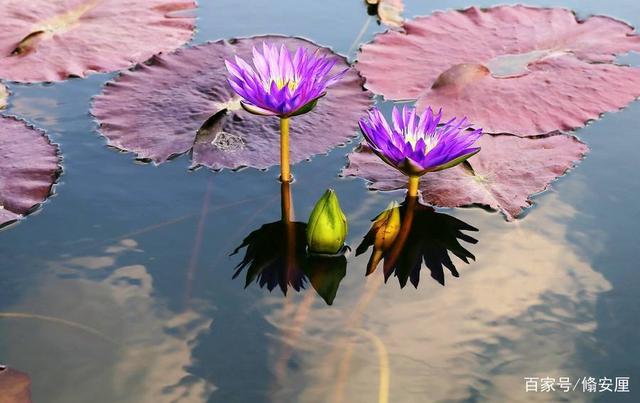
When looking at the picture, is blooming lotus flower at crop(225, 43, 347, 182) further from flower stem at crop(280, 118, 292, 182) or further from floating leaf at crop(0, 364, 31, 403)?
floating leaf at crop(0, 364, 31, 403)

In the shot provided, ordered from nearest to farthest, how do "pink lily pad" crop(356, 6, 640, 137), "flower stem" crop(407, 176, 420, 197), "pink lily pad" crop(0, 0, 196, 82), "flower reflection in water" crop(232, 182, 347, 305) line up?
"flower reflection in water" crop(232, 182, 347, 305) → "flower stem" crop(407, 176, 420, 197) → "pink lily pad" crop(356, 6, 640, 137) → "pink lily pad" crop(0, 0, 196, 82)

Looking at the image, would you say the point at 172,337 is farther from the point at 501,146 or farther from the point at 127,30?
the point at 127,30

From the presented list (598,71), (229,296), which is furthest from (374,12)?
(229,296)

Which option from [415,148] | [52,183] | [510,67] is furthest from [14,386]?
[510,67]

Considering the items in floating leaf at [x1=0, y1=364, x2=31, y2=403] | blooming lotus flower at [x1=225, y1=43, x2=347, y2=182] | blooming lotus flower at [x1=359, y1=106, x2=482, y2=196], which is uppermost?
blooming lotus flower at [x1=225, y1=43, x2=347, y2=182]

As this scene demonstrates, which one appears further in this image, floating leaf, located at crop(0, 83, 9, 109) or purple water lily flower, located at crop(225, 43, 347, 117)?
floating leaf, located at crop(0, 83, 9, 109)

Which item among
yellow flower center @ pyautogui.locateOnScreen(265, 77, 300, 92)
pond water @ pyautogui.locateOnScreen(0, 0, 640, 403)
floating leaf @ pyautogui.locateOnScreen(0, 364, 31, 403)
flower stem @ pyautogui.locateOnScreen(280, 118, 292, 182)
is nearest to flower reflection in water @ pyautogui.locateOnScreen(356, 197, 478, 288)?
pond water @ pyautogui.locateOnScreen(0, 0, 640, 403)

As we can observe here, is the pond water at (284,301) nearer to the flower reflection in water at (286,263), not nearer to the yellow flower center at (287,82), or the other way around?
the flower reflection in water at (286,263)
